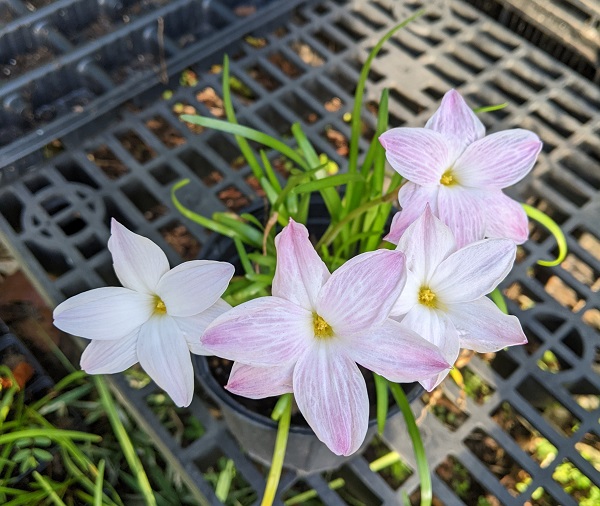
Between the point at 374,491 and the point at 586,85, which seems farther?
the point at 586,85

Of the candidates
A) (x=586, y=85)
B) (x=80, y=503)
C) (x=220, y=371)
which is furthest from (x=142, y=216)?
(x=586, y=85)

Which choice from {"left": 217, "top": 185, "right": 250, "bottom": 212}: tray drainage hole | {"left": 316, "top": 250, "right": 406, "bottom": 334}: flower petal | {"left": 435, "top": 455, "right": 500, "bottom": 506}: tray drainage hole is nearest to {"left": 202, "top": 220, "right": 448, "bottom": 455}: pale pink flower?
{"left": 316, "top": 250, "right": 406, "bottom": 334}: flower petal

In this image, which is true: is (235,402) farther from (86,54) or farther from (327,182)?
(86,54)

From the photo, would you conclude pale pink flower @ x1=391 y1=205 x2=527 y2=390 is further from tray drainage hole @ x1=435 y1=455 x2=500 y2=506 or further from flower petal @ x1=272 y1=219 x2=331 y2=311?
tray drainage hole @ x1=435 y1=455 x2=500 y2=506

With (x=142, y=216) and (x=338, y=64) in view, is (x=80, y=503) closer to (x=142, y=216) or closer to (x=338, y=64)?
(x=142, y=216)

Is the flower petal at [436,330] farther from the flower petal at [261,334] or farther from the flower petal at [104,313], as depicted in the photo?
the flower petal at [104,313]

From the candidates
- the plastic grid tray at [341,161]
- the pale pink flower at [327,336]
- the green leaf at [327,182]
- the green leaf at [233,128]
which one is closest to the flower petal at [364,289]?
the pale pink flower at [327,336]
